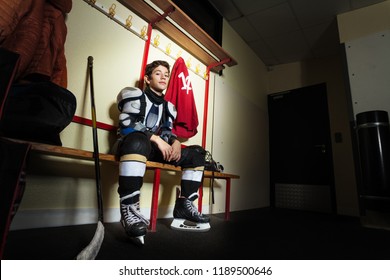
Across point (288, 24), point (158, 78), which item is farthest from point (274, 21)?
point (158, 78)

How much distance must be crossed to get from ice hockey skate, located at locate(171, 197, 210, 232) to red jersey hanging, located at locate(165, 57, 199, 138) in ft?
2.16

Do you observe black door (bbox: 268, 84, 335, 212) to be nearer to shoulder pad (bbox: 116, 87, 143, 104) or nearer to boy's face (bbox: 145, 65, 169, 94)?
boy's face (bbox: 145, 65, 169, 94)

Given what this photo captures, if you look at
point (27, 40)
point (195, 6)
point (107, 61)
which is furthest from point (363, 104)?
point (27, 40)

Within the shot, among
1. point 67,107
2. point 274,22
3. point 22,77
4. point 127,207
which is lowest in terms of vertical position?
point 127,207

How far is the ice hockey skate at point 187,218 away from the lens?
1298mm

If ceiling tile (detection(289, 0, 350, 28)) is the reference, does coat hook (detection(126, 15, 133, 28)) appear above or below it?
below

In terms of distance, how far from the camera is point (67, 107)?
89 centimetres

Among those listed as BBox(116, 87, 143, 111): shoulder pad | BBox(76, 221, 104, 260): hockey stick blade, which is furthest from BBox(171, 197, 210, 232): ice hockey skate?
BBox(116, 87, 143, 111): shoulder pad

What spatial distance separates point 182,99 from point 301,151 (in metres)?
2.29

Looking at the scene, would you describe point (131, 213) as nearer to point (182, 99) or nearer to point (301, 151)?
point (182, 99)

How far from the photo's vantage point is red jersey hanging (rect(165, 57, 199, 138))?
1813mm

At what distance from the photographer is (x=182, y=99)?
1.85m

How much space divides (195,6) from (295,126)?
2279 millimetres
